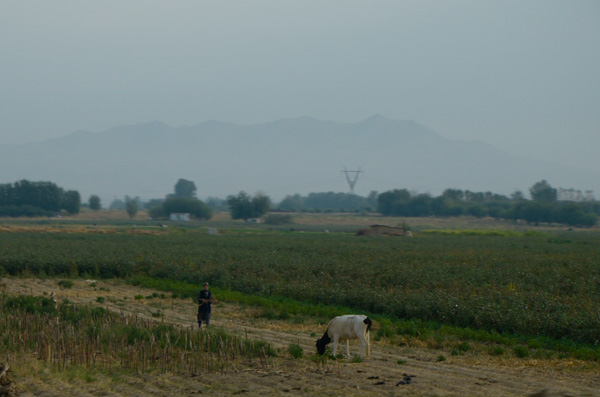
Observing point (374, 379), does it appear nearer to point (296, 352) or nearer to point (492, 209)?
point (296, 352)

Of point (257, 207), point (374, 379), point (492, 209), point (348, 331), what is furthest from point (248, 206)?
point (374, 379)

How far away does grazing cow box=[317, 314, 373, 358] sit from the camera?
51.0 feet

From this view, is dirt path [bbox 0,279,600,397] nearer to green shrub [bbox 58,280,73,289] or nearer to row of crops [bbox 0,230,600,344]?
row of crops [bbox 0,230,600,344]

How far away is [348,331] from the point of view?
15.7 meters

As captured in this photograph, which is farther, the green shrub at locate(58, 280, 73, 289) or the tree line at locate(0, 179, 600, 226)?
the tree line at locate(0, 179, 600, 226)

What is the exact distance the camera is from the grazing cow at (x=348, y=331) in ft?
51.0

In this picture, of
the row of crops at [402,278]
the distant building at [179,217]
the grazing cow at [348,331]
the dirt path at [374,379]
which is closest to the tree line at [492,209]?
the distant building at [179,217]

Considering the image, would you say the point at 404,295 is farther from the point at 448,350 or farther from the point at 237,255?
the point at 237,255

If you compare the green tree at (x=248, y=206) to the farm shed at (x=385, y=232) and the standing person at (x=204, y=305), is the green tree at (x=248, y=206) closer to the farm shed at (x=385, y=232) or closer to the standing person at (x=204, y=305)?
the farm shed at (x=385, y=232)

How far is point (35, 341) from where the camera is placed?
54.6 ft

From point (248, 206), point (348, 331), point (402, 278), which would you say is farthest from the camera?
point (248, 206)

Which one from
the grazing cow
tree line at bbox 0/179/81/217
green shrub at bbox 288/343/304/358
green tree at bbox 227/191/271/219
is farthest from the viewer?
tree line at bbox 0/179/81/217

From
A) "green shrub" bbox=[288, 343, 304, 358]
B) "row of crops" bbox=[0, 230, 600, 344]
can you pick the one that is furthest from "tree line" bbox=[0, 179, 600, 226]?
"green shrub" bbox=[288, 343, 304, 358]

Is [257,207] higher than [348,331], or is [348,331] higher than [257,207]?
[257,207]
